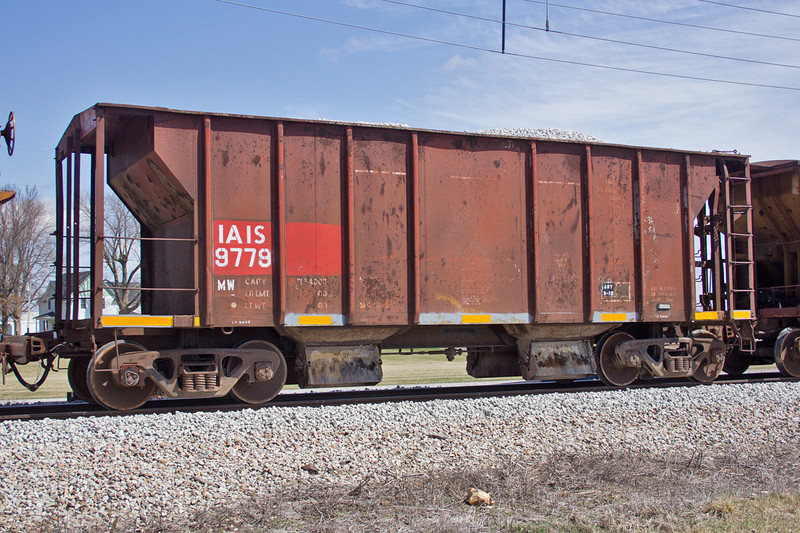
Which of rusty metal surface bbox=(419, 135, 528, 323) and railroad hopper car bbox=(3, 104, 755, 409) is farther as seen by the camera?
rusty metal surface bbox=(419, 135, 528, 323)

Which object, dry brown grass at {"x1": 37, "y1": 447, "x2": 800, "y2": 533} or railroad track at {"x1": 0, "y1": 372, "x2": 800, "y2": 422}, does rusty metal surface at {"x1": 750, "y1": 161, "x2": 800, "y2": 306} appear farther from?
dry brown grass at {"x1": 37, "y1": 447, "x2": 800, "y2": 533}

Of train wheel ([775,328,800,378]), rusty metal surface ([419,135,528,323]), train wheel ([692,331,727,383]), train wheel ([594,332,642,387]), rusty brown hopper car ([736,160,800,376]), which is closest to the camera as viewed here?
rusty metal surface ([419,135,528,323])

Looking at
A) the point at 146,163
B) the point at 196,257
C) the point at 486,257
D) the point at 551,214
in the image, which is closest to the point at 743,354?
the point at 551,214

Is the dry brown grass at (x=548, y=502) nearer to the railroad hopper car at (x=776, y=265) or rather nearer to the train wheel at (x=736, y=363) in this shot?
the railroad hopper car at (x=776, y=265)

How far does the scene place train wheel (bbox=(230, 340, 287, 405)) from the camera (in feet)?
27.6

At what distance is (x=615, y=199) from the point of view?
1028 centimetres

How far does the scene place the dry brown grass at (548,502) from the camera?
16.9ft

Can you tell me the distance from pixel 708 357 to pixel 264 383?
22.4ft

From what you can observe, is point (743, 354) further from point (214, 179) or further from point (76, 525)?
point (76, 525)

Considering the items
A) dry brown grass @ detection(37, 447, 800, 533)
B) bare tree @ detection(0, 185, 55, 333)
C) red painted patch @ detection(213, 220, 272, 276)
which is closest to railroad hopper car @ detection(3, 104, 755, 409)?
red painted patch @ detection(213, 220, 272, 276)

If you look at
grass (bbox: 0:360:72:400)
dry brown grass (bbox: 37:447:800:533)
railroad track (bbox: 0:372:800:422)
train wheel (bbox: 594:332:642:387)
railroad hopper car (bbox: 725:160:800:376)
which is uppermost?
railroad hopper car (bbox: 725:160:800:376)

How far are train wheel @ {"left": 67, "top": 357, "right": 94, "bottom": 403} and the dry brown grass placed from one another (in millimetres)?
4182

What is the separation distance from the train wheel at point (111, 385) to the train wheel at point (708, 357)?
7.99 m

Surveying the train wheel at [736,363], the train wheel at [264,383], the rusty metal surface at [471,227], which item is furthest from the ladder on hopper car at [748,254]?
the train wheel at [264,383]
